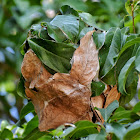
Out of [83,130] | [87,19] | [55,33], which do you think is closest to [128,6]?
[87,19]

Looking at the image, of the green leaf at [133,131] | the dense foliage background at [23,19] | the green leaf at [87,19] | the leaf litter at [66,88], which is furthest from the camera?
the dense foliage background at [23,19]

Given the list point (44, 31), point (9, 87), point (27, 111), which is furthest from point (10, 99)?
point (44, 31)

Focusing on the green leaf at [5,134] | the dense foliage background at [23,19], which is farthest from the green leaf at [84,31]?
the dense foliage background at [23,19]

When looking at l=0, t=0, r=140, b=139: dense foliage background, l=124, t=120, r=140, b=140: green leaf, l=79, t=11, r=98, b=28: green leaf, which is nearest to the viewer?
l=124, t=120, r=140, b=140: green leaf

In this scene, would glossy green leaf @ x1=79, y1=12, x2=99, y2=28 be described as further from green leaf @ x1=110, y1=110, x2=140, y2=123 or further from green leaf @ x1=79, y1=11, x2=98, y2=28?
green leaf @ x1=110, y1=110, x2=140, y2=123

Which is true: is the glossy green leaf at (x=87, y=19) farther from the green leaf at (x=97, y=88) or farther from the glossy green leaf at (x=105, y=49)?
the green leaf at (x=97, y=88)

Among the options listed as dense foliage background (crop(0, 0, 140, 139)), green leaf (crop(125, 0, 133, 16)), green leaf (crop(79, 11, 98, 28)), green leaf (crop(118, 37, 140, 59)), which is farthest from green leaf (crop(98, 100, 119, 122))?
dense foliage background (crop(0, 0, 140, 139))
